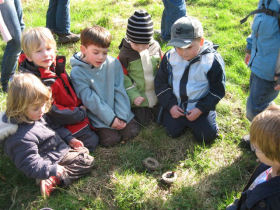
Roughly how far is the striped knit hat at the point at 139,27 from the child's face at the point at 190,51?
455 mm

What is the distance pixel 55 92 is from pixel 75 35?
7.84 ft

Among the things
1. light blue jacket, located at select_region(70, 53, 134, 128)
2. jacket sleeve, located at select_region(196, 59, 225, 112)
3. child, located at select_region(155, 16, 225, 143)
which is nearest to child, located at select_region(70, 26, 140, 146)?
light blue jacket, located at select_region(70, 53, 134, 128)

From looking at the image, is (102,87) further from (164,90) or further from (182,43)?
(182,43)

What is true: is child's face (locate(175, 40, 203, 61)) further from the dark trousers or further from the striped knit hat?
the dark trousers

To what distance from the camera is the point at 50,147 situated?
292 centimetres

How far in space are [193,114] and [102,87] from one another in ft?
3.62

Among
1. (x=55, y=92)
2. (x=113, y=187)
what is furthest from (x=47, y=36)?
(x=113, y=187)

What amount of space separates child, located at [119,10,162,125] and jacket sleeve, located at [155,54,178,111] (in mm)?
168

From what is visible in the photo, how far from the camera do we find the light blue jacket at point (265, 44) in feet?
8.95

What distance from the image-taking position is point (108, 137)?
3500 millimetres

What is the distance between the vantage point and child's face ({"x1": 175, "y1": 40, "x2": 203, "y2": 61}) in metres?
3.13

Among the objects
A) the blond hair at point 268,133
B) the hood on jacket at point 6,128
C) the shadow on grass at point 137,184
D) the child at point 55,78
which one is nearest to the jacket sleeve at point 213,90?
the shadow on grass at point 137,184

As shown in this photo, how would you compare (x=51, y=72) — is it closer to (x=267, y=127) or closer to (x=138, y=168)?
(x=138, y=168)

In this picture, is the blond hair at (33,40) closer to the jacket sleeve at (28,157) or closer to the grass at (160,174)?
the jacket sleeve at (28,157)
